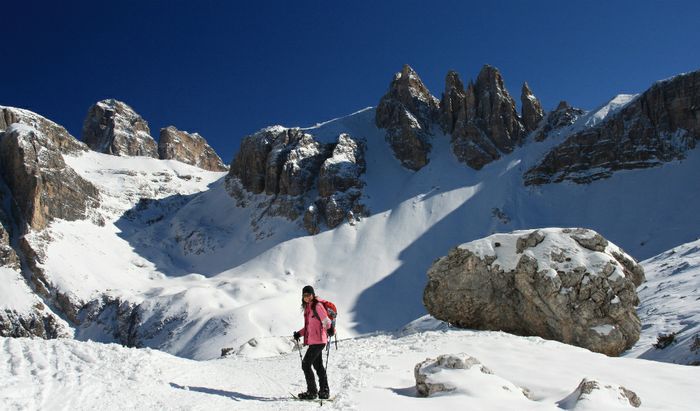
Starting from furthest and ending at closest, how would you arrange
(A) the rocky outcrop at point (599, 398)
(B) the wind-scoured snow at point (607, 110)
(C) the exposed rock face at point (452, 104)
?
(C) the exposed rock face at point (452, 104) → (B) the wind-scoured snow at point (607, 110) → (A) the rocky outcrop at point (599, 398)

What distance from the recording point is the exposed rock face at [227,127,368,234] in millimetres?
81188

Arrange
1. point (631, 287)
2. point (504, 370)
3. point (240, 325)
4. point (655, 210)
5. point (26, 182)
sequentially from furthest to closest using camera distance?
1. point (26, 182)
2. point (655, 210)
3. point (240, 325)
4. point (631, 287)
5. point (504, 370)

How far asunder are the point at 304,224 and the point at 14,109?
68.4 meters

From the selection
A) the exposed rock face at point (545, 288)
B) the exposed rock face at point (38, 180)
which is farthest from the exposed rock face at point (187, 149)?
the exposed rock face at point (545, 288)

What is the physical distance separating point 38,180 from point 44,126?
118 ft

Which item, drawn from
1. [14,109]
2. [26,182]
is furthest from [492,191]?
[14,109]

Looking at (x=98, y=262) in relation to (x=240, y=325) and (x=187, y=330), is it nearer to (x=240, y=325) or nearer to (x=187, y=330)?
(x=187, y=330)

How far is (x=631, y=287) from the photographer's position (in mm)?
17891

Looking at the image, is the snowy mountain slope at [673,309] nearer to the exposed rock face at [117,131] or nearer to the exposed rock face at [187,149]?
the exposed rock face at [117,131]

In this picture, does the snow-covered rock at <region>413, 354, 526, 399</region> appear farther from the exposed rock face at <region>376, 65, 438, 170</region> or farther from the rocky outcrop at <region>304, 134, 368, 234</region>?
the exposed rock face at <region>376, 65, 438, 170</region>

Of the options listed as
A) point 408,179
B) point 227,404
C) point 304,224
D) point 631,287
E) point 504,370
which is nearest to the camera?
point 227,404

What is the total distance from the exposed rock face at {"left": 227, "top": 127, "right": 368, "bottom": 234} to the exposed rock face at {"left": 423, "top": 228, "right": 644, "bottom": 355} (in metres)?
59.1

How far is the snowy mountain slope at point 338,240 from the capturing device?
194 ft

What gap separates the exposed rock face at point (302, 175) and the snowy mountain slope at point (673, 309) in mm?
57187
